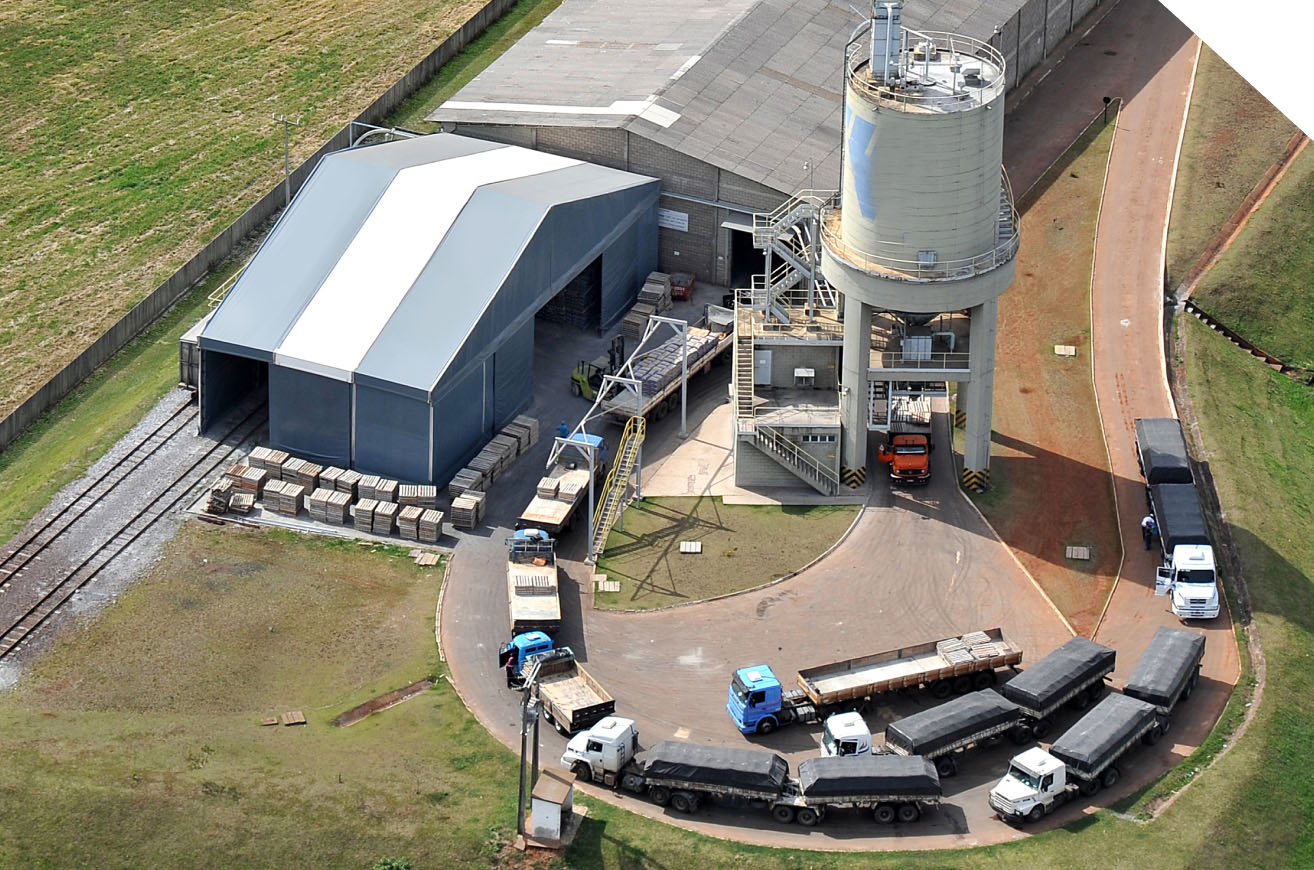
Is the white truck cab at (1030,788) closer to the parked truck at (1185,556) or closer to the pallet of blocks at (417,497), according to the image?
the parked truck at (1185,556)

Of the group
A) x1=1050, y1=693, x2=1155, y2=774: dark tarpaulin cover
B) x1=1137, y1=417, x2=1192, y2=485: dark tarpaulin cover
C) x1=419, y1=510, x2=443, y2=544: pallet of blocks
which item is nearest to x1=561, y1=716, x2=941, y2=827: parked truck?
x1=1050, y1=693, x2=1155, y2=774: dark tarpaulin cover

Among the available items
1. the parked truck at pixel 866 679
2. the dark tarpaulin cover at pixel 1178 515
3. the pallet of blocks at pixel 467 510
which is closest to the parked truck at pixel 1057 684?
the parked truck at pixel 866 679

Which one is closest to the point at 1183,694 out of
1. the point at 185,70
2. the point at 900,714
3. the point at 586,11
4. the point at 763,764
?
the point at 900,714

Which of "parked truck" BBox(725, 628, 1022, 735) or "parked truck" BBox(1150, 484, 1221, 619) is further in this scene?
"parked truck" BBox(1150, 484, 1221, 619)

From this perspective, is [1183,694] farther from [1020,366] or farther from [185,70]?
[185,70]

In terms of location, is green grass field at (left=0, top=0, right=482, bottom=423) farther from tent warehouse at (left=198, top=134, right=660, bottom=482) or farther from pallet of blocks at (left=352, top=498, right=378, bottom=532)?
pallet of blocks at (left=352, top=498, right=378, bottom=532)
